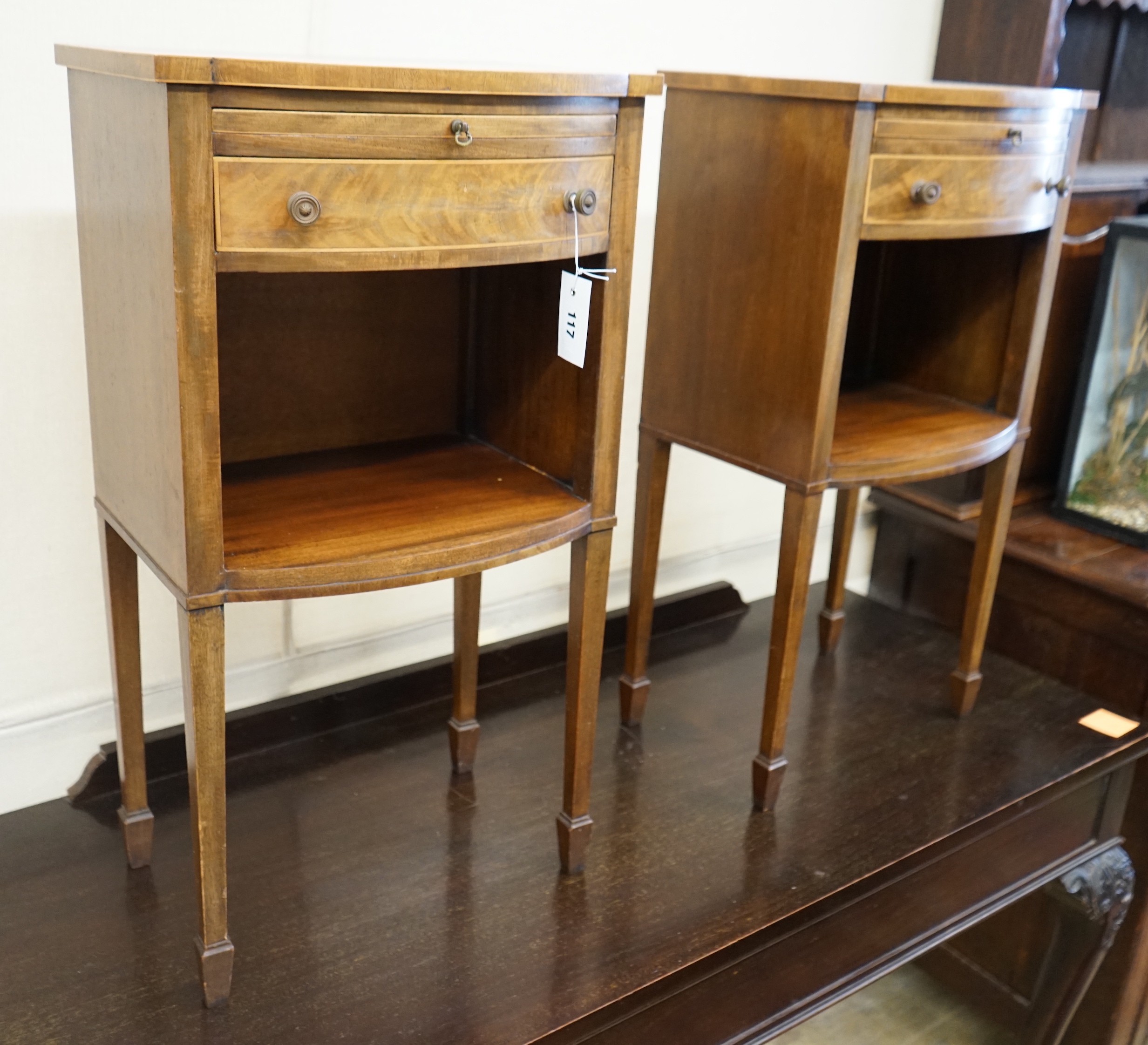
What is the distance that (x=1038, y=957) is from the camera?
182 cm

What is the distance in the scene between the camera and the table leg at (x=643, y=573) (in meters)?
1.52

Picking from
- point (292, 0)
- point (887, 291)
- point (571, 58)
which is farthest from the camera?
point (887, 291)

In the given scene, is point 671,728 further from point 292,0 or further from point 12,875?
point 292,0

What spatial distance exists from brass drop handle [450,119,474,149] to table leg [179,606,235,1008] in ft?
1.35

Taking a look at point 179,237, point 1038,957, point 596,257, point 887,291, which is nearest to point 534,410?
point 596,257

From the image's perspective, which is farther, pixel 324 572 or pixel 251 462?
pixel 251 462

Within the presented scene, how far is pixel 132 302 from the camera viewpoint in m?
0.97

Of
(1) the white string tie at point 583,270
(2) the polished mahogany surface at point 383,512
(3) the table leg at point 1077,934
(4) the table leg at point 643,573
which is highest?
(1) the white string tie at point 583,270

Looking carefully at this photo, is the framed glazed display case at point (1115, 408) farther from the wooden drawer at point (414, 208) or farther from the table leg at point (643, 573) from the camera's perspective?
the wooden drawer at point (414, 208)

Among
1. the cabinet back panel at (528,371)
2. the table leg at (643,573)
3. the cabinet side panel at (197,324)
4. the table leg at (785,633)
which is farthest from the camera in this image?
the table leg at (643,573)

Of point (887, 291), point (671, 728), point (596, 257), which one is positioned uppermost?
point (596, 257)

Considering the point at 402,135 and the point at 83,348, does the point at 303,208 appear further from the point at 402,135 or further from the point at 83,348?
the point at 83,348

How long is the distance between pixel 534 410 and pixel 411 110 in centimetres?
39

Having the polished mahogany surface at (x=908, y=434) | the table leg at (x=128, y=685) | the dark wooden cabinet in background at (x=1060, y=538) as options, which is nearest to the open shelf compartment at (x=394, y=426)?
the table leg at (x=128, y=685)
